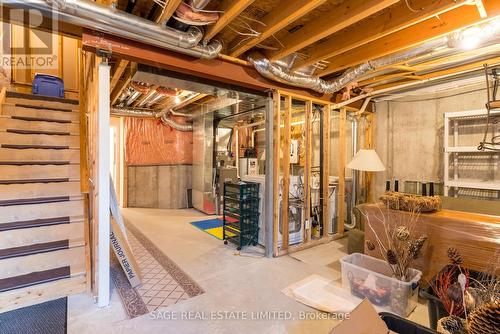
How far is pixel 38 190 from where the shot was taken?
2621mm

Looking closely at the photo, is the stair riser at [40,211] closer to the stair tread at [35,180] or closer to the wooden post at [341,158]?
the stair tread at [35,180]


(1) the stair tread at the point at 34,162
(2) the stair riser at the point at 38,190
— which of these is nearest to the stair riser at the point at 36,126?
(1) the stair tread at the point at 34,162

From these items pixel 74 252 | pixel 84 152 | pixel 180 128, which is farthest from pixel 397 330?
pixel 180 128

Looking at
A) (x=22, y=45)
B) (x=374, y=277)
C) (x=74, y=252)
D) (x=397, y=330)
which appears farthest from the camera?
(x=22, y=45)

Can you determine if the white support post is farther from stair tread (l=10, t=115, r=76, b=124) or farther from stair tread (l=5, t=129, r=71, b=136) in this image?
stair tread (l=10, t=115, r=76, b=124)

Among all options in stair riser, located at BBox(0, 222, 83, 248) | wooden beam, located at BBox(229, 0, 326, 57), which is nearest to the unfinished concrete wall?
wooden beam, located at BBox(229, 0, 326, 57)

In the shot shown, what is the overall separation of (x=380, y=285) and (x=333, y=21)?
234cm

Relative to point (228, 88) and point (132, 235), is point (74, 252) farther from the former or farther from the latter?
point (228, 88)

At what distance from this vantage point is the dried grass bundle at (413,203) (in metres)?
2.30

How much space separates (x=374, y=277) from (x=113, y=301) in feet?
7.71

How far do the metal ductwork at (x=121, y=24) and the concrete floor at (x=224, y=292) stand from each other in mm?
Answer: 2293

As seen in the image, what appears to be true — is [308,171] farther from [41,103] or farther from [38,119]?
[41,103]

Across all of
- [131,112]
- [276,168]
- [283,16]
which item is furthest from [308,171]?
[131,112]

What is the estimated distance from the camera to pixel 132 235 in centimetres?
413
